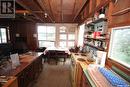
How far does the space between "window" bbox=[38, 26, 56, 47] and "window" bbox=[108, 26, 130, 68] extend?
664 cm

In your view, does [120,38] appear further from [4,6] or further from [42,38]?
[42,38]

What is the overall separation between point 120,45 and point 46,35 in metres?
7.14

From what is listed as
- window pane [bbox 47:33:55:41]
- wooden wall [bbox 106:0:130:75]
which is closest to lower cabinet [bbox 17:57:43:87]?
wooden wall [bbox 106:0:130:75]

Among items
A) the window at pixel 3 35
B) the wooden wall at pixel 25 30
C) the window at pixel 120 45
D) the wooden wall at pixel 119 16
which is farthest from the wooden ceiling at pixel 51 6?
the wooden wall at pixel 25 30

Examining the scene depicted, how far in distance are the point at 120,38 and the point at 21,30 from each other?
719 cm

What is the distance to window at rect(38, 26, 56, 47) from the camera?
8.06 m

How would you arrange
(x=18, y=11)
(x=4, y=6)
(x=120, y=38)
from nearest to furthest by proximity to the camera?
(x=120, y=38) < (x=4, y=6) < (x=18, y=11)

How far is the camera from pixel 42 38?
823cm

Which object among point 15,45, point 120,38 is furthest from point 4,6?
point 15,45

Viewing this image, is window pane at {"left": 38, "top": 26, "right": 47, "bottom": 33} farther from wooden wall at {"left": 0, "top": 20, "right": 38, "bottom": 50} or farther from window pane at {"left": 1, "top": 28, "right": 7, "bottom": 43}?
window pane at {"left": 1, "top": 28, "right": 7, "bottom": 43}

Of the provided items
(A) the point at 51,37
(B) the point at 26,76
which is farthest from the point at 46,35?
(B) the point at 26,76

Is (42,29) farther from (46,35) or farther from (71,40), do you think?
(71,40)

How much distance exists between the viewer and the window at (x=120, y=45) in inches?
50.8

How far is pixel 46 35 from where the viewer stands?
26.9ft
